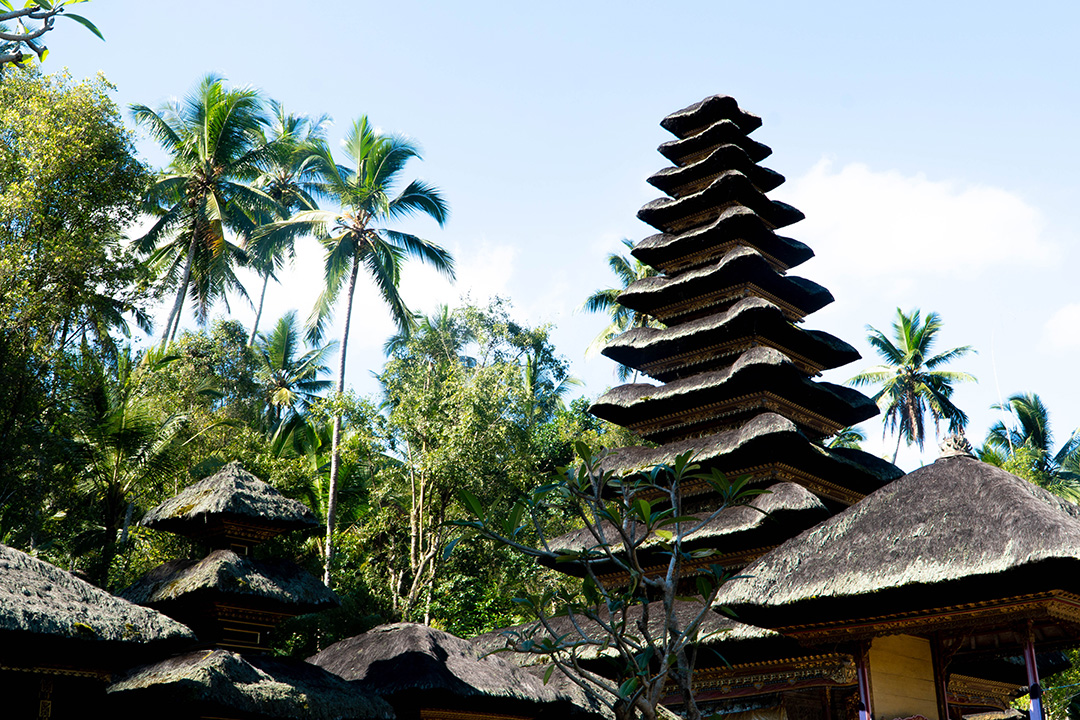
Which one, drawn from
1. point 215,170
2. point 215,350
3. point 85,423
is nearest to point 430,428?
point 85,423

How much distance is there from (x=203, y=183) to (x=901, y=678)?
22.1m

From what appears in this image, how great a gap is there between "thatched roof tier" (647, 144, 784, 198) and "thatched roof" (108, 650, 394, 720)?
437 inches

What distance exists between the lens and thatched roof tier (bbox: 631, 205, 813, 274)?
16.5 meters

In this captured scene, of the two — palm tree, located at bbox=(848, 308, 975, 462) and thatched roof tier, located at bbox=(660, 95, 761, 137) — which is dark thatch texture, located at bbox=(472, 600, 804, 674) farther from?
palm tree, located at bbox=(848, 308, 975, 462)

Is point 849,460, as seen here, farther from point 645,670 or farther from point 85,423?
point 85,423

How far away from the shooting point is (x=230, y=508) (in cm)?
1250

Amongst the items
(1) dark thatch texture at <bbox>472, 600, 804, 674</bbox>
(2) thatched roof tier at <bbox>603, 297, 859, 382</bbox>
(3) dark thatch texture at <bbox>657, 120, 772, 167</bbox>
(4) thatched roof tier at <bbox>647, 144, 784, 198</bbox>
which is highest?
(3) dark thatch texture at <bbox>657, 120, 772, 167</bbox>

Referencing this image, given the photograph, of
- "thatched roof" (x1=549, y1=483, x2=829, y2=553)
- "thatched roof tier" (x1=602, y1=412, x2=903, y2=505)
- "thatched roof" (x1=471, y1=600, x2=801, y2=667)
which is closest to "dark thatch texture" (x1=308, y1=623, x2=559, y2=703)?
"thatched roof" (x1=471, y1=600, x2=801, y2=667)

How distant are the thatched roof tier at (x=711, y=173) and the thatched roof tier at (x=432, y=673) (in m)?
9.63

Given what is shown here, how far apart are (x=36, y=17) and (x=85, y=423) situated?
13.2 m

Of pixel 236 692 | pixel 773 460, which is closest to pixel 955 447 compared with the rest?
pixel 773 460

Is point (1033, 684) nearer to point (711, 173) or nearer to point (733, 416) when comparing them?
point (733, 416)

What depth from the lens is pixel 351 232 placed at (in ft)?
82.4

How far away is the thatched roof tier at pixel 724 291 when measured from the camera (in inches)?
629
